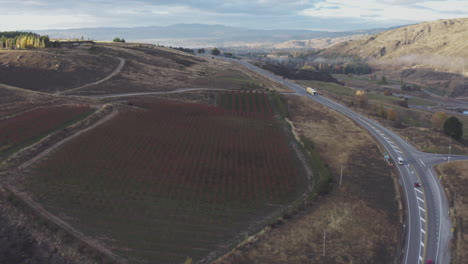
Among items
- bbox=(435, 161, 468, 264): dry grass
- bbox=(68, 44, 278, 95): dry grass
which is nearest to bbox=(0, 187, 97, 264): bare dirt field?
bbox=(435, 161, 468, 264): dry grass

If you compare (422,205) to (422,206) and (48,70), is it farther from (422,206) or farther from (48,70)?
(48,70)

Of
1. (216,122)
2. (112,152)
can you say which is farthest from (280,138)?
(112,152)

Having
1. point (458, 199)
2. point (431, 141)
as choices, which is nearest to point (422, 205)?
point (458, 199)

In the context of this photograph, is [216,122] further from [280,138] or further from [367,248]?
[367,248]

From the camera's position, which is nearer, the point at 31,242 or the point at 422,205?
the point at 31,242

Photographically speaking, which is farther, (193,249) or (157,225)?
(157,225)

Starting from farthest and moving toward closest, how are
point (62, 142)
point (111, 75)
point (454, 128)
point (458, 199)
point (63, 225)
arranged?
point (111, 75), point (454, 128), point (62, 142), point (458, 199), point (63, 225)
